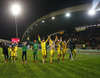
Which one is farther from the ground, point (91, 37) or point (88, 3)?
point (88, 3)

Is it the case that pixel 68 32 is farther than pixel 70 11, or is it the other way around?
pixel 68 32

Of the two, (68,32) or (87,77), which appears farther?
(68,32)

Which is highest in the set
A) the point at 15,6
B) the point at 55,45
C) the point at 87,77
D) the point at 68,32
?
the point at 15,6

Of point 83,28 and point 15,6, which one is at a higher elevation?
point 15,6

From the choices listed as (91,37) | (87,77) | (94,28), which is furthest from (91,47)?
(87,77)

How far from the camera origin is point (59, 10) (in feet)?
77.5

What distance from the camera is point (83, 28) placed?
43.1 meters

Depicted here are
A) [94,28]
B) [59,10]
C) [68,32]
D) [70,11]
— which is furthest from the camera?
[68,32]

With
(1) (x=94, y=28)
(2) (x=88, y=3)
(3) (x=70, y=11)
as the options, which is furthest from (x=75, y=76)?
(1) (x=94, y=28)

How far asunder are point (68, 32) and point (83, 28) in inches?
265

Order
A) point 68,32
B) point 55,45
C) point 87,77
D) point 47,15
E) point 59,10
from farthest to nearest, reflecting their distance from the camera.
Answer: point 68,32 → point 47,15 → point 59,10 → point 55,45 → point 87,77

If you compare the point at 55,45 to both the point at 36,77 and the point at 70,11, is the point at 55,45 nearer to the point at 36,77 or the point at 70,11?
the point at 36,77

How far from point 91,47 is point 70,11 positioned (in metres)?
14.3

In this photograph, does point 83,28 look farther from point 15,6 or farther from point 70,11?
point 15,6
